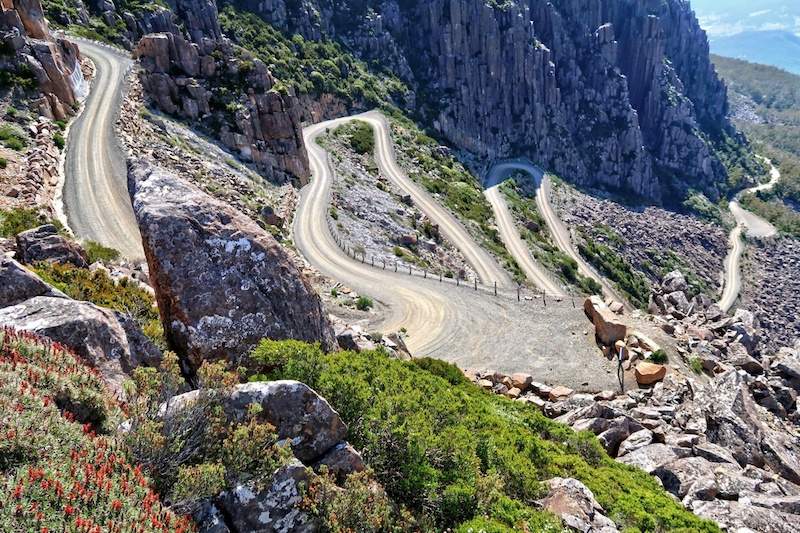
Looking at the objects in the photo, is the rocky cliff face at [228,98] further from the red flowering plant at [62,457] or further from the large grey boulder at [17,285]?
the red flowering plant at [62,457]

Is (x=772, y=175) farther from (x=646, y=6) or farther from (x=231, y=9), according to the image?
(x=231, y=9)

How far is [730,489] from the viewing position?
13.4 m

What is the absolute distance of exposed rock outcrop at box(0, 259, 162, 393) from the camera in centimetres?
757

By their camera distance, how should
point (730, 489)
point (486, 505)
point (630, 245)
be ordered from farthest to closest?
point (630, 245) < point (730, 489) < point (486, 505)

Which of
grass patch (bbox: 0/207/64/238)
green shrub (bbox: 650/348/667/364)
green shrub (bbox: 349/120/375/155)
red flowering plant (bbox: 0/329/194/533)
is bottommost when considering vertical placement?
green shrub (bbox: 650/348/667/364)

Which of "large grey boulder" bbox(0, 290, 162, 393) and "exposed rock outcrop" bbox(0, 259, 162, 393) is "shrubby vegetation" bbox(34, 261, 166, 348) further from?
"large grey boulder" bbox(0, 290, 162, 393)

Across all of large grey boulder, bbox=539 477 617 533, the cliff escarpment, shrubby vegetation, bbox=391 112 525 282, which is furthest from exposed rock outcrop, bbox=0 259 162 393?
the cliff escarpment

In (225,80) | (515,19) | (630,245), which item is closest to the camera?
(225,80)

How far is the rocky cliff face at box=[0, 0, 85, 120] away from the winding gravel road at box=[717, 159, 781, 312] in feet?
333

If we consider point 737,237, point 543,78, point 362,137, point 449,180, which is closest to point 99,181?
point 362,137

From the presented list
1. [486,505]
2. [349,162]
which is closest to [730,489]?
[486,505]

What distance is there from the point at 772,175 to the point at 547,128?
338 feet

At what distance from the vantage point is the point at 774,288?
310 feet

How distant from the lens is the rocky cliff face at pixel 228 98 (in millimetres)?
44250
